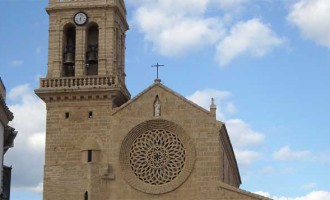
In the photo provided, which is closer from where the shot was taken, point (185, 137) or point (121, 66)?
point (185, 137)

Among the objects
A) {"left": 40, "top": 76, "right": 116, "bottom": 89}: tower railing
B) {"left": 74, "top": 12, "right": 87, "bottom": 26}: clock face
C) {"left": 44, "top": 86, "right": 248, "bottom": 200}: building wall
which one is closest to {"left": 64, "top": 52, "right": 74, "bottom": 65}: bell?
{"left": 40, "top": 76, "right": 116, "bottom": 89}: tower railing

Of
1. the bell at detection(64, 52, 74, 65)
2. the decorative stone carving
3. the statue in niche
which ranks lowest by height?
the decorative stone carving

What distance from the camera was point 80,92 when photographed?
3941 centimetres

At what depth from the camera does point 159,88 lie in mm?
38906

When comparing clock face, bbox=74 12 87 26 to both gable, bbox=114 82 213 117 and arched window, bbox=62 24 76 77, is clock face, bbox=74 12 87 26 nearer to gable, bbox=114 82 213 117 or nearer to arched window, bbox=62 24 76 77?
arched window, bbox=62 24 76 77

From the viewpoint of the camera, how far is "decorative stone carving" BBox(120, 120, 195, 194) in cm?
3788

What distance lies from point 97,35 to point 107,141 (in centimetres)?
615

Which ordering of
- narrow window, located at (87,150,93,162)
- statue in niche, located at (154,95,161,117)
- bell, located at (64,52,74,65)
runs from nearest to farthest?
A: narrow window, located at (87,150,93,162) → statue in niche, located at (154,95,161,117) → bell, located at (64,52,74,65)

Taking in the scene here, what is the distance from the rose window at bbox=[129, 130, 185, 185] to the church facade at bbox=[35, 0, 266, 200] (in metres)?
0.05

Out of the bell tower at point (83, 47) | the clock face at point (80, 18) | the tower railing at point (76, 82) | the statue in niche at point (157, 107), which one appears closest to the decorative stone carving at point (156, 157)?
the statue in niche at point (157, 107)

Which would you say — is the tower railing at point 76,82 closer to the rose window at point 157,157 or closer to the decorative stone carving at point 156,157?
the decorative stone carving at point 156,157

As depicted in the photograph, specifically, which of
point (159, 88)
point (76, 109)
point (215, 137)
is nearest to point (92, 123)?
Result: point (76, 109)

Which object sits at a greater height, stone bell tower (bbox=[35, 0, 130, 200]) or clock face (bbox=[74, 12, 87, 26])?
clock face (bbox=[74, 12, 87, 26])

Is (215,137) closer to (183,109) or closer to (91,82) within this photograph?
(183,109)
